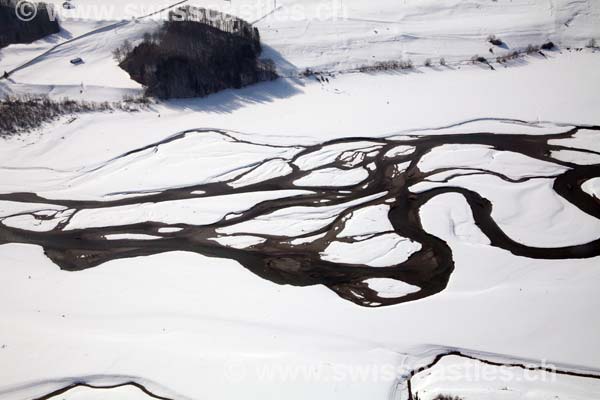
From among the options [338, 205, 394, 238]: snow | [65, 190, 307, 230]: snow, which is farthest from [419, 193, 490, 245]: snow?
[65, 190, 307, 230]: snow

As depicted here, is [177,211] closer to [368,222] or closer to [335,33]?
[368,222]

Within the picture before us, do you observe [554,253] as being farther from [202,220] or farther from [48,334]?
[48,334]

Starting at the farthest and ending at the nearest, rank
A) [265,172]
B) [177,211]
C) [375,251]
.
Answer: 1. [265,172]
2. [177,211]
3. [375,251]

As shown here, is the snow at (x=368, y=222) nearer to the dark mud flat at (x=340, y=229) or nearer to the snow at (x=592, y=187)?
the dark mud flat at (x=340, y=229)

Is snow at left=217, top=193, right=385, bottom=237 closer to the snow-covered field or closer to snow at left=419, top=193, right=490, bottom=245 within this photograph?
the snow-covered field

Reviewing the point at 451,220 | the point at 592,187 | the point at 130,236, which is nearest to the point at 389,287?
the point at 451,220

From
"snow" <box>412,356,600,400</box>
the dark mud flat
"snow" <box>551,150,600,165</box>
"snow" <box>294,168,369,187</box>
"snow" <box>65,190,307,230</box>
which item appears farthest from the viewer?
"snow" <box>294,168,369,187</box>

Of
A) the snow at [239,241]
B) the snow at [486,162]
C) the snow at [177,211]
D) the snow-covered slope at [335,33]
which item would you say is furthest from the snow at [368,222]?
the snow-covered slope at [335,33]
